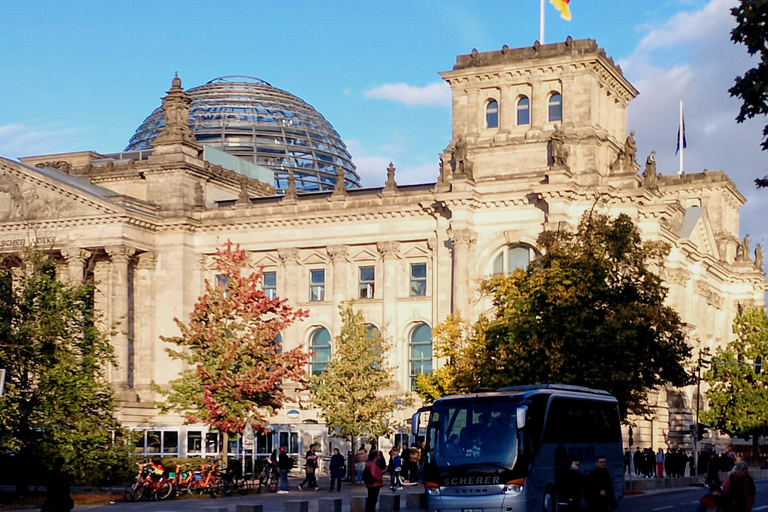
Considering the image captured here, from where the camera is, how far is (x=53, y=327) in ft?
147

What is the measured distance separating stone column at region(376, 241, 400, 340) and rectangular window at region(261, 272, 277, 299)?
7.44 meters

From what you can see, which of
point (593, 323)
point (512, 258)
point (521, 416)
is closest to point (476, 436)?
point (521, 416)

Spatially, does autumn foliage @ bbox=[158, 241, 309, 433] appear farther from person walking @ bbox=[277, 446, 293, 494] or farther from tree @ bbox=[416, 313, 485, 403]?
tree @ bbox=[416, 313, 485, 403]

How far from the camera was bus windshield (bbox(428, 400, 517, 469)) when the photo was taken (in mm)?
33312

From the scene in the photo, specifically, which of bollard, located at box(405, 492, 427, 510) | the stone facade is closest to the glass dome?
the stone facade

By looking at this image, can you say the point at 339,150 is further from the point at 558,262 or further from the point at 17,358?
the point at 17,358

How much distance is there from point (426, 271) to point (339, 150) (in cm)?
4195

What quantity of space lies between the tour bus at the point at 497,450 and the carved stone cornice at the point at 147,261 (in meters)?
46.8

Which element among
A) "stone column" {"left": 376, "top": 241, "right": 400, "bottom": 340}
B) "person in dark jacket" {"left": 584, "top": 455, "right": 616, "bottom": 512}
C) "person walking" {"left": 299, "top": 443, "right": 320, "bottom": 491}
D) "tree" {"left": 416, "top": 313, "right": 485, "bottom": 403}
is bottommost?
"person walking" {"left": 299, "top": 443, "right": 320, "bottom": 491}

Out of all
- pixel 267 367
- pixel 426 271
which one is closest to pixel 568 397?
pixel 267 367

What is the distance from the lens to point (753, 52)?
23531 mm

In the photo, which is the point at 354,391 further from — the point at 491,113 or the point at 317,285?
the point at 491,113

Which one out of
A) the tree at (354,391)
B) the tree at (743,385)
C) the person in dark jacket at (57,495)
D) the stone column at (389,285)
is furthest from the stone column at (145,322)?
the person in dark jacket at (57,495)

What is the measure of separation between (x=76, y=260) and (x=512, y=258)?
82.8ft
